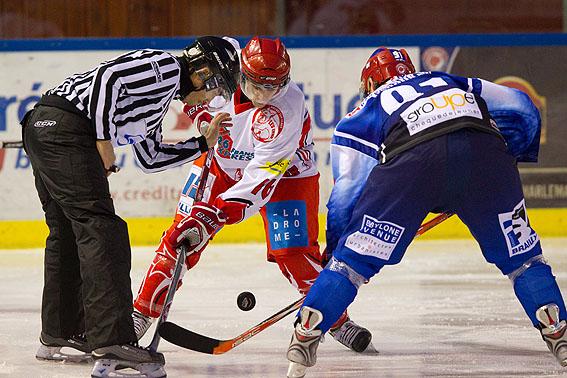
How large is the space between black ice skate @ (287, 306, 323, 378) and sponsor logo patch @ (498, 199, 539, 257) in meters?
0.53

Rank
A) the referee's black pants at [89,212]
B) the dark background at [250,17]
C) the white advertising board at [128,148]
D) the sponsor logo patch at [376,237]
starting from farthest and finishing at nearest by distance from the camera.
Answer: the dark background at [250,17]
the white advertising board at [128,148]
the referee's black pants at [89,212]
the sponsor logo patch at [376,237]

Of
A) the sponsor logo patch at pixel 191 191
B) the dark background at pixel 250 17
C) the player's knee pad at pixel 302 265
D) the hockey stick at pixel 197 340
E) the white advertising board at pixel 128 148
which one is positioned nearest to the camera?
the hockey stick at pixel 197 340

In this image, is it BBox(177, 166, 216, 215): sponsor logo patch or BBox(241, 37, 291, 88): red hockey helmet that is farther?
BBox(177, 166, 216, 215): sponsor logo patch

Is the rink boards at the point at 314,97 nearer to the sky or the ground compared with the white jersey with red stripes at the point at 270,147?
nearer to the ground

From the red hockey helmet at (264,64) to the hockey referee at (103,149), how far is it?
55 mm

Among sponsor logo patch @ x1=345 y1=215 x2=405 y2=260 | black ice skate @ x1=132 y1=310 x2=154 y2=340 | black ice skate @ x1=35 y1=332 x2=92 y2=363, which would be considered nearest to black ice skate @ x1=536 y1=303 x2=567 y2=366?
sponsor logo patch @ x1=345 y1=215 x2=405 y2=260

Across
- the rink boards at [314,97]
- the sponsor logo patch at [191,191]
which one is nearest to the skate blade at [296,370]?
the sponsor logo patch at [191,191]

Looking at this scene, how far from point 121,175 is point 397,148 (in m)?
3.64

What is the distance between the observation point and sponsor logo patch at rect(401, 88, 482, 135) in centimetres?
318

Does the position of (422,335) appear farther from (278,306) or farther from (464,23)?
(464,23)

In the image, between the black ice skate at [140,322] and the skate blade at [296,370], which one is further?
the black ice skate at [140,322]

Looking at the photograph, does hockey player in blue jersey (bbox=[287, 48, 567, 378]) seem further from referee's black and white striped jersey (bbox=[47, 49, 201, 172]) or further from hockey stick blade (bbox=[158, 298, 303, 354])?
referee's black and white striped jersey (bbox=[47, 49, 201, 172])

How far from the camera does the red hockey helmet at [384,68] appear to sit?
3.46 metres

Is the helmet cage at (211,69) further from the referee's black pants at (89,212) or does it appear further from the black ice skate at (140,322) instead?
the black ice skate at (140,322)
